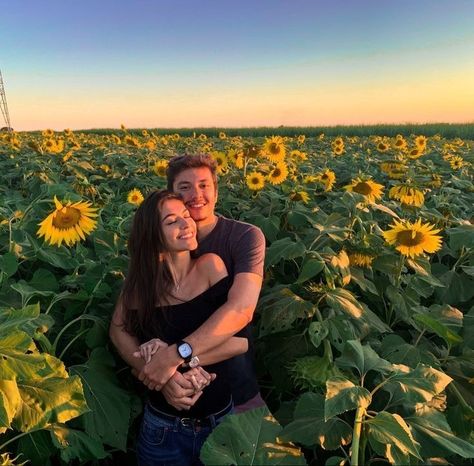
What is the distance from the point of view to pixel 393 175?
534 centimetres

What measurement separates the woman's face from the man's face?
0.38 m

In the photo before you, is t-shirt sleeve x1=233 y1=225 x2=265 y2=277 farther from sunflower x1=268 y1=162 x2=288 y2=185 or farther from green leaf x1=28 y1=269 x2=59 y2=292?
sunflower x1=268 y1=162 x2=288 y2=185

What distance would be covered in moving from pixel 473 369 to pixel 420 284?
0.75m

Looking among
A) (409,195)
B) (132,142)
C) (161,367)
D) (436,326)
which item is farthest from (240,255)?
(132,142)

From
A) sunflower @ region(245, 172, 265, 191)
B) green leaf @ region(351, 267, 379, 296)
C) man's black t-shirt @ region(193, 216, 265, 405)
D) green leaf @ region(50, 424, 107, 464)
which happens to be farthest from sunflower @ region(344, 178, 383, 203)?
green leaf @ region(50, 424, 107, 464)

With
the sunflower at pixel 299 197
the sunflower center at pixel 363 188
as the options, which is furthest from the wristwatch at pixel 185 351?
the sunflower center at pixel 363 188

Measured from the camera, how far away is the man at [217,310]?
7.20 feet

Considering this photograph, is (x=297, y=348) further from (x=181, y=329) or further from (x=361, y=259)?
(x=361, y=259)

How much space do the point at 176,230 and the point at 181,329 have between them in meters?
0.43

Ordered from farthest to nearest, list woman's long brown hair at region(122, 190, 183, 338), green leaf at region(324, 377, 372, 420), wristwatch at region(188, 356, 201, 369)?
woman's long brown hair at region(122, 190, 183, 338), wristwatch at region(188, 356, 201, 369), green leaf at region(324, 377, 372, 420)

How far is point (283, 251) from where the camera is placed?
2703 mm

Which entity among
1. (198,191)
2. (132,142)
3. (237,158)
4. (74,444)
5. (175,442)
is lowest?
(175,442)

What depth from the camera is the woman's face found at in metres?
2.44

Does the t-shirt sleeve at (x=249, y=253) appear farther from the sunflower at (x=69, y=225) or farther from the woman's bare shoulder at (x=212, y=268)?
the sunflower at (x=69, y=225)
